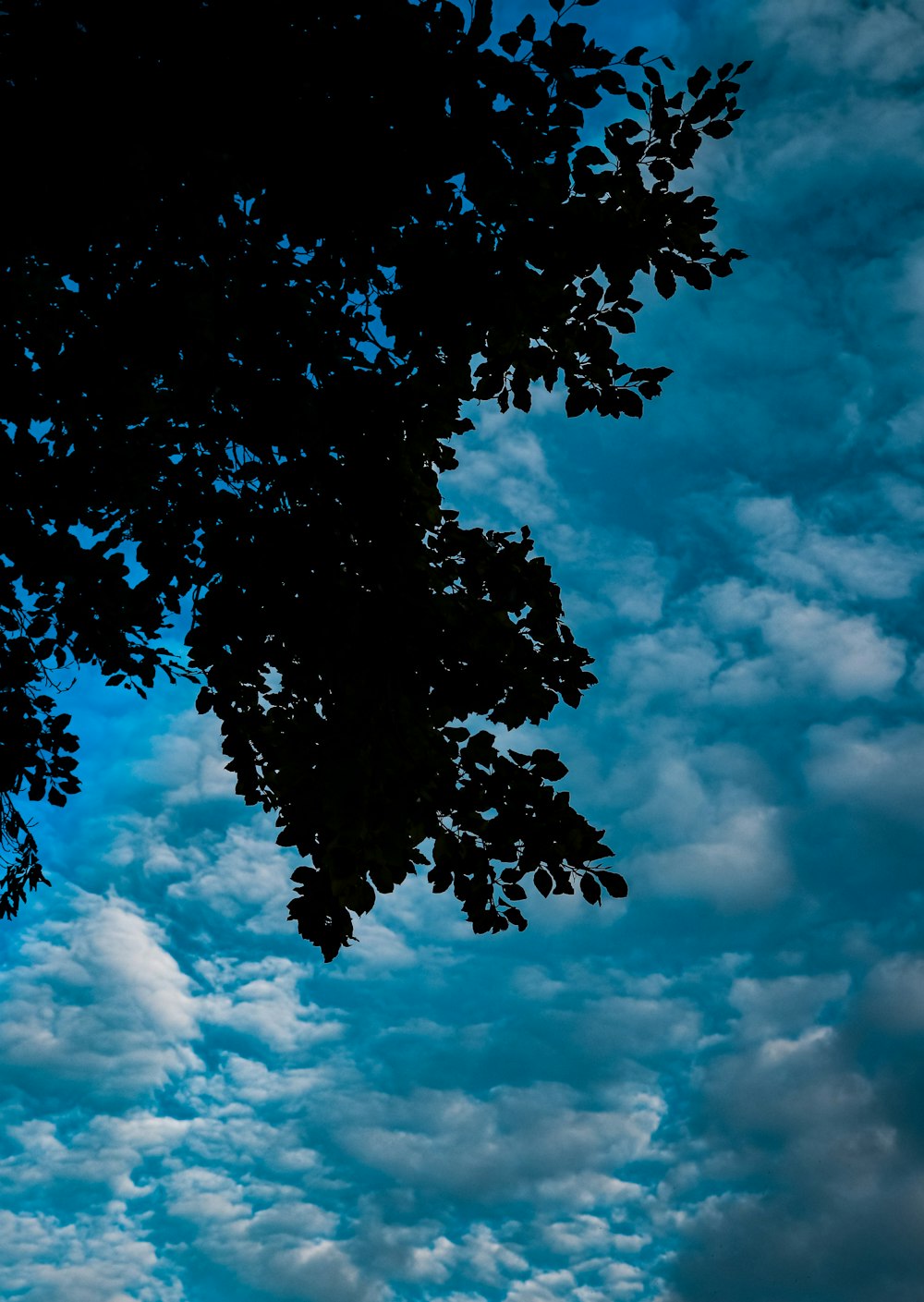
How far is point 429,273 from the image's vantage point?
5699 mm

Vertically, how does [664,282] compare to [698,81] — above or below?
below

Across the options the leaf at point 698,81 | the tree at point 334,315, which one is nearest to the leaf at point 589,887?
the tree at point 334,315

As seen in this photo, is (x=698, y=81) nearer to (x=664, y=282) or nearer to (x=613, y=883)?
(x=664, y=282)

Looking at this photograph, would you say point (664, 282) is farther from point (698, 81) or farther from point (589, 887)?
point (589, 887)

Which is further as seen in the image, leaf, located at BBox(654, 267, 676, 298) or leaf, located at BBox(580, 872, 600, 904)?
leaf, located at BBox(654, 267, 676, 298)

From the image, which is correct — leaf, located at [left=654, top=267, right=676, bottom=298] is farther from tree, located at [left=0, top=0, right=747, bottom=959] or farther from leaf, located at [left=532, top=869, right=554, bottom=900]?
leaf, located at [left=532, top=869, right=554, bottom=900]

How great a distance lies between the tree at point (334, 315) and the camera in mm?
5734

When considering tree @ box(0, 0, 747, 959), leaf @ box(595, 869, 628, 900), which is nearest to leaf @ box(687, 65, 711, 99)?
tree @ box(0, 0, 747, 959)

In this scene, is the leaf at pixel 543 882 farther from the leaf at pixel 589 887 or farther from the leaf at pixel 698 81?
the leaf at pixel 698 81

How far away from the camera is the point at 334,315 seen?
6.46 metres

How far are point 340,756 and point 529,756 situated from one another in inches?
55.3

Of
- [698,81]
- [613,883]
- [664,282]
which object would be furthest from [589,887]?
[698,81]

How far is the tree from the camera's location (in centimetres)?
573

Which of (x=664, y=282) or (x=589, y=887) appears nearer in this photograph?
(x=589, y=887)
